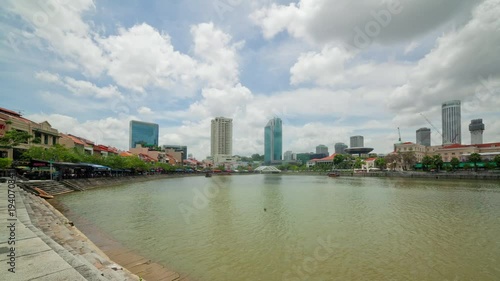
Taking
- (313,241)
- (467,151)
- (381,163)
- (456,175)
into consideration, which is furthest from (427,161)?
(313,241)

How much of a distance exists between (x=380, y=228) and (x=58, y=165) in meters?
40.8

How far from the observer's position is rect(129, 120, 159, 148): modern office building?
172 m

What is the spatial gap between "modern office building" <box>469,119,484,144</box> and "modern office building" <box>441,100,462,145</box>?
23.4ft

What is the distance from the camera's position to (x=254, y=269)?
1002 cm

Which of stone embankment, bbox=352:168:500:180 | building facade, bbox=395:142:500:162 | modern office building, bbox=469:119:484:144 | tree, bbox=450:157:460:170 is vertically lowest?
stone embankment, bbox=352:168:500:180

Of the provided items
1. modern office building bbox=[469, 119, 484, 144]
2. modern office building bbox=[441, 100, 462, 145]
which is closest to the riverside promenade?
modern office building bbox=[441, 100, 462, 145]

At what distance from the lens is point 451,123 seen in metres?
148

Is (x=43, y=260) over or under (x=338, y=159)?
over

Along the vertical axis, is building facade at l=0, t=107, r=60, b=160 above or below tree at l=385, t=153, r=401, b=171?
above

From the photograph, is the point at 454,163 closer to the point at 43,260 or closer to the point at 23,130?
the point at 43,260

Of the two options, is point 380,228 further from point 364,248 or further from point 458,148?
point 458,148

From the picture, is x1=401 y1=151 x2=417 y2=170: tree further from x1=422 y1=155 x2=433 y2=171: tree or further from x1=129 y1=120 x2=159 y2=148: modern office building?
x1=129 y1=120 x2=159 y2=148: modern office building

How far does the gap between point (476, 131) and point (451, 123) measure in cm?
1663

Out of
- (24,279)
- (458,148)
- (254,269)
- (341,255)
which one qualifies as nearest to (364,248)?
(341,255)
